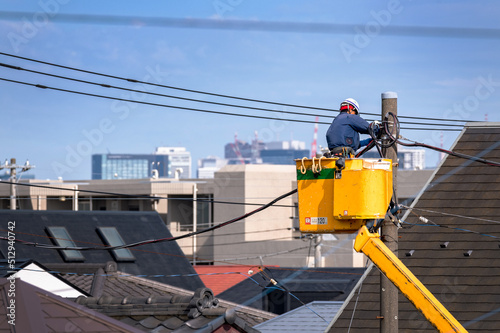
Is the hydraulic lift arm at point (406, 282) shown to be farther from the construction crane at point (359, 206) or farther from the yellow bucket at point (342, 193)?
the yellow bucket at point (342, 193)

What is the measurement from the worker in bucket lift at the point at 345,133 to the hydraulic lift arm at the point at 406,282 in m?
1.26

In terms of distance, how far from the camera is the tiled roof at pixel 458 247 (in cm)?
1497

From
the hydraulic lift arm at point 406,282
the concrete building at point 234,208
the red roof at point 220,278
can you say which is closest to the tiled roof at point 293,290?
the red roof at point 220,278

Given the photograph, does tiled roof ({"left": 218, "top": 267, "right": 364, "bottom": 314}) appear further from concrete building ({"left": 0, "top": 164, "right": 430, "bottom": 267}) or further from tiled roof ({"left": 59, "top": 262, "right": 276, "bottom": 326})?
concrete building ({"left": 0, "top": 164, "right": 430, "bottom": 267})

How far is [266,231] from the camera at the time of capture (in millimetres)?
71125

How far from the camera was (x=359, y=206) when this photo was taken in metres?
9.48

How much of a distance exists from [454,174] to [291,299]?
17288mm

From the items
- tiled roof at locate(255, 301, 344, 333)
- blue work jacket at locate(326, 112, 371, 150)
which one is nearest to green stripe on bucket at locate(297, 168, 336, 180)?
blue work jacket at locate(326, 112, 371, 150)

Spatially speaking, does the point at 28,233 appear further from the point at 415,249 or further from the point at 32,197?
the point at 32,197

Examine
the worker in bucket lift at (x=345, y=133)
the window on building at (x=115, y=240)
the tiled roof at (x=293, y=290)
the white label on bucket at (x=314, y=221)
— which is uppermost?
the worker in bucket lift at (x=345, y=133)

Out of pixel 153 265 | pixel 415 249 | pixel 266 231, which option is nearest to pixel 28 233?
pixel 153 265

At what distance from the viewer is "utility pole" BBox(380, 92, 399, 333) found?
1020cm

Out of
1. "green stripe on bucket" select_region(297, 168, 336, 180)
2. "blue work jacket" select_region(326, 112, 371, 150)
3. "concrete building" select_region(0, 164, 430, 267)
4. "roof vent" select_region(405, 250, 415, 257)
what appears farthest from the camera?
"concrete building" select_region(0, 164, 430, 267)

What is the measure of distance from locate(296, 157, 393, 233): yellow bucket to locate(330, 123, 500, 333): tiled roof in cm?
546
